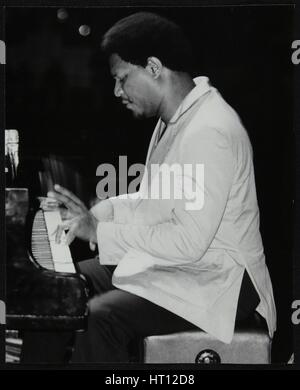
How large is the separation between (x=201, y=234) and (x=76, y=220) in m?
0.60

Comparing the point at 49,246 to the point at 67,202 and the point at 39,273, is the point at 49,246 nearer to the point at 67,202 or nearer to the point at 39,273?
the point at 39,273

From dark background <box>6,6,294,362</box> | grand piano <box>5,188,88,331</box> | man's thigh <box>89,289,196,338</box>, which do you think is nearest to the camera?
grand piano <box>5,188,88,331</box>

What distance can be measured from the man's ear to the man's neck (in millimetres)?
62

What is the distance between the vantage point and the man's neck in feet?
Result: 9.82

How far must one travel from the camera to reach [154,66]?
9.76 feet

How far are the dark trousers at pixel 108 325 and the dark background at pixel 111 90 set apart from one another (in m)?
0.36

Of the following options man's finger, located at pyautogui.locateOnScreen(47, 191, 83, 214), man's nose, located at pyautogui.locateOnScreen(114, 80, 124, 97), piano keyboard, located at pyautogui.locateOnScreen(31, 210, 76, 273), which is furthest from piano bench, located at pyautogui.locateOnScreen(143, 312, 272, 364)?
man's nose, located at pyautogui.locateOnScreen(114, 80, 124, 97)

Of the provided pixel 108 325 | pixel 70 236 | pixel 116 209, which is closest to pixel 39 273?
pixel 70 236

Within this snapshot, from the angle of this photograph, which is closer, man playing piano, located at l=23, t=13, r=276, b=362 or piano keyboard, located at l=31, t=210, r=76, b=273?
piano keyboard, located at l=31, t=210, r=76, b=273

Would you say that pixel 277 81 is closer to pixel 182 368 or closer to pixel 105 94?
pixel 105 94

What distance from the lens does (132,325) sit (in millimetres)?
2805

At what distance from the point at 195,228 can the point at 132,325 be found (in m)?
0.54

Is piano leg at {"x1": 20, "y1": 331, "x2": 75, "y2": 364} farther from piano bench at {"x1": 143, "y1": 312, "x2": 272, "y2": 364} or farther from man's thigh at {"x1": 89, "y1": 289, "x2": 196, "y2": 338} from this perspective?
piano bench at {"x1": 143, "y1": 312, "x2": 272, "y2": 364}

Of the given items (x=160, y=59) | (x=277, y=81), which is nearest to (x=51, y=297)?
(x=160, y=59)
